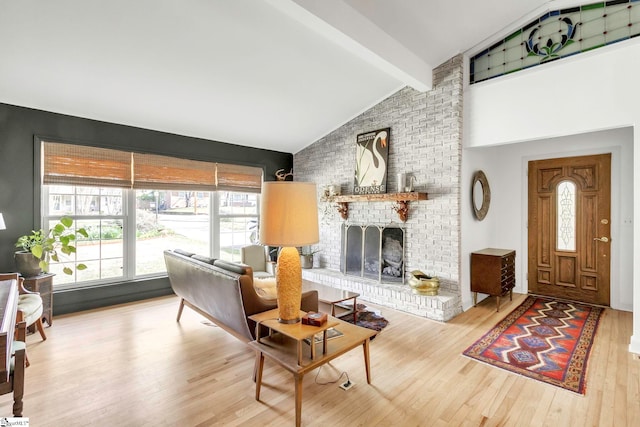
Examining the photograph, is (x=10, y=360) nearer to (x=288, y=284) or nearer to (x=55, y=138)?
(x=288, y=284)

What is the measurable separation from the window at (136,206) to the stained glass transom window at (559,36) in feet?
13.5

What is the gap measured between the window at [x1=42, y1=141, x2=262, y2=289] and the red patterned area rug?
14.0 feet

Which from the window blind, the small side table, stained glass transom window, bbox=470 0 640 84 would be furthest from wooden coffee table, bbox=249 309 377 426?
stained glass transom window, bbox=470 0 640 84

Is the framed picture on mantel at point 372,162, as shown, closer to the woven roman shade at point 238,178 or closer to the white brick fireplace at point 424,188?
the white brick fireplace at point 424,188

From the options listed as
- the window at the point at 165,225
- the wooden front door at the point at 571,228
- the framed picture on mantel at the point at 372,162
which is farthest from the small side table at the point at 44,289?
the wooden front door at the point at 571,228

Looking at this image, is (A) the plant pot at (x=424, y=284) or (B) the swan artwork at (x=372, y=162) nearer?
(A) the plant pot at (x=424, y=284)

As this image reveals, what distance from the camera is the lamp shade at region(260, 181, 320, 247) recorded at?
1943 mm

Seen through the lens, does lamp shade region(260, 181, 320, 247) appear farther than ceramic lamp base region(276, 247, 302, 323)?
No

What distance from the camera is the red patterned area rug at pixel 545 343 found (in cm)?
258

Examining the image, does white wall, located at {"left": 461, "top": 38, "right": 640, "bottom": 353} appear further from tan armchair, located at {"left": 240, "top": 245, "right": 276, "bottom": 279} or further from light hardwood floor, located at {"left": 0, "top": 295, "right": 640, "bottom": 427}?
tan armchair, located at {"left": 240, "top": 245, "right": 276, "bottom": 279}

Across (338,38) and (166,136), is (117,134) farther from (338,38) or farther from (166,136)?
(338,38)

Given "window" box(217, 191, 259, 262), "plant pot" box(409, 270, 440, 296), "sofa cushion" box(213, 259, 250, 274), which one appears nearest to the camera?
"sofa cushion" box(213, 259, 250, 274)

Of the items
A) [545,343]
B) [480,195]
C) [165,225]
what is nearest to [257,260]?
[165,225]

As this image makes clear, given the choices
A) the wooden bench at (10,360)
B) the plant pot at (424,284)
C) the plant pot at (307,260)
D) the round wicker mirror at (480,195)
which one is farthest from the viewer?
the plant pot at (307,260)
